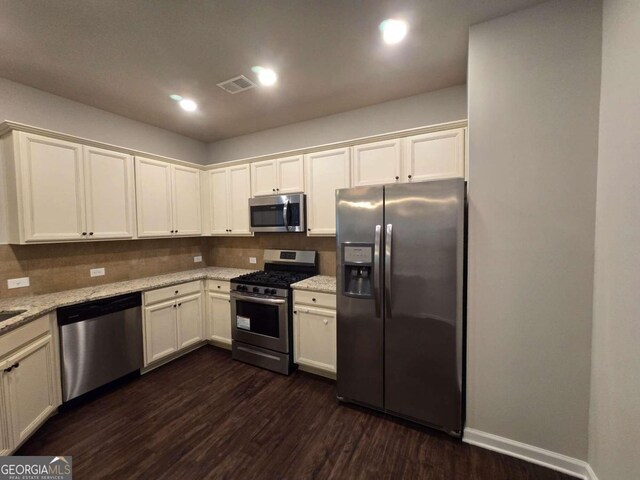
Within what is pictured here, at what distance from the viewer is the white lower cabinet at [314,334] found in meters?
2.55

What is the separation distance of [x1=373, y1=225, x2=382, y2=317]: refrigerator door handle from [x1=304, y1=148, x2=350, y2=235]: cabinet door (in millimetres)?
868

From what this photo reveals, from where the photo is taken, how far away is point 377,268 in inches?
80.0

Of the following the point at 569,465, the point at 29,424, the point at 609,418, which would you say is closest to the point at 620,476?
the point at 609,418

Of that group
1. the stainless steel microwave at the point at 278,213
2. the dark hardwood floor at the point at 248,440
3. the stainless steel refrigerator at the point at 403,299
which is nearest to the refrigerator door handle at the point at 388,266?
the stainless steel refrigerator at the point at 403,299

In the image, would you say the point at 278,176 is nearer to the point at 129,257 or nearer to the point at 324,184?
the point at 324,184

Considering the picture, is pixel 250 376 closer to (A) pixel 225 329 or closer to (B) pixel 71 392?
(A) pixel 225 329

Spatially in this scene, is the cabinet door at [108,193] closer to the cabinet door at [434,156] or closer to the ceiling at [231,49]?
the ceiling at [231,49]

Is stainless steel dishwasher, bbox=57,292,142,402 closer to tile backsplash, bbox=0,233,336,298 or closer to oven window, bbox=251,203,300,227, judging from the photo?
tile backsplash, bbox=0,233,336,298

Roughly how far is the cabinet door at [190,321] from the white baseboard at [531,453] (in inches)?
114

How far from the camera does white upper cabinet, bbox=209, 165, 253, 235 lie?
3414 millimetres

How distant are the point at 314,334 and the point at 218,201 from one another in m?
2.25

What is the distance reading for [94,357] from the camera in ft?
7.63

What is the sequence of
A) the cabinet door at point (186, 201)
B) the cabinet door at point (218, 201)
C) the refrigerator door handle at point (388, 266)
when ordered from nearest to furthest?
the refrigerator door handle at point (388, 266), the cabinet door at point (186, 201), the cabinet door at point (218, 201)

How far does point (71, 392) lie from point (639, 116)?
4.07m
